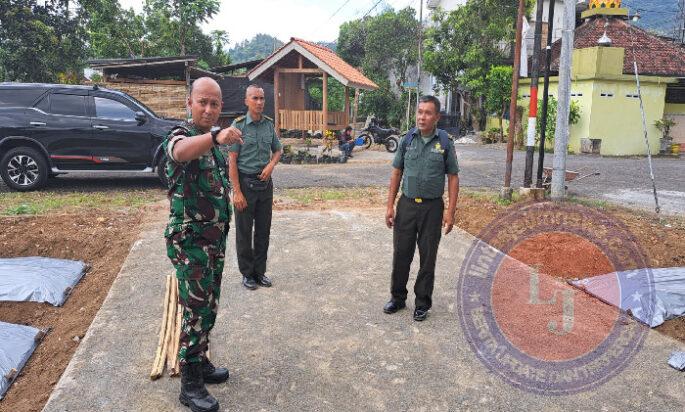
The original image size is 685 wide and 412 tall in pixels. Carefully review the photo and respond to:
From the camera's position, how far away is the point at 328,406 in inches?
115

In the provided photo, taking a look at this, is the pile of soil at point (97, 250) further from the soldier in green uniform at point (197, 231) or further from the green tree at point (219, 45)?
the green tree at point (219, 45)

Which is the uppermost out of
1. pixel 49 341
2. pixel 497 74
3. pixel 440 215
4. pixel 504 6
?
pixel 504 6

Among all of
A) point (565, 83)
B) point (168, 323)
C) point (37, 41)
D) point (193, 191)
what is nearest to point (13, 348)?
point (168, 323)

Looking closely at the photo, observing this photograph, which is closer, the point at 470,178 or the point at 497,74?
the point at 470,178

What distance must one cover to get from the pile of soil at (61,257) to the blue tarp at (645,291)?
449 cm

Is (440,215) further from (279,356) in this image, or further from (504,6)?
(504,6)

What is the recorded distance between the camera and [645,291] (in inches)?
171

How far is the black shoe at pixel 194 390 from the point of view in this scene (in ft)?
9.15

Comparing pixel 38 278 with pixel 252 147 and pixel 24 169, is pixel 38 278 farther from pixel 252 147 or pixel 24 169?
pixel 24 169

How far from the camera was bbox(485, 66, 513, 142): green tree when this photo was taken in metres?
19.9

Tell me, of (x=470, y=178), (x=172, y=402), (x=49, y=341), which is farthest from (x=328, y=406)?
(x=470, y=178)

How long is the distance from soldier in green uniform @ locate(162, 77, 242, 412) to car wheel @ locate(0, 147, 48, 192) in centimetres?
793

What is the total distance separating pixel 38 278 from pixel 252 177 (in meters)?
2.42

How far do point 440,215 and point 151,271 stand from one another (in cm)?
300
